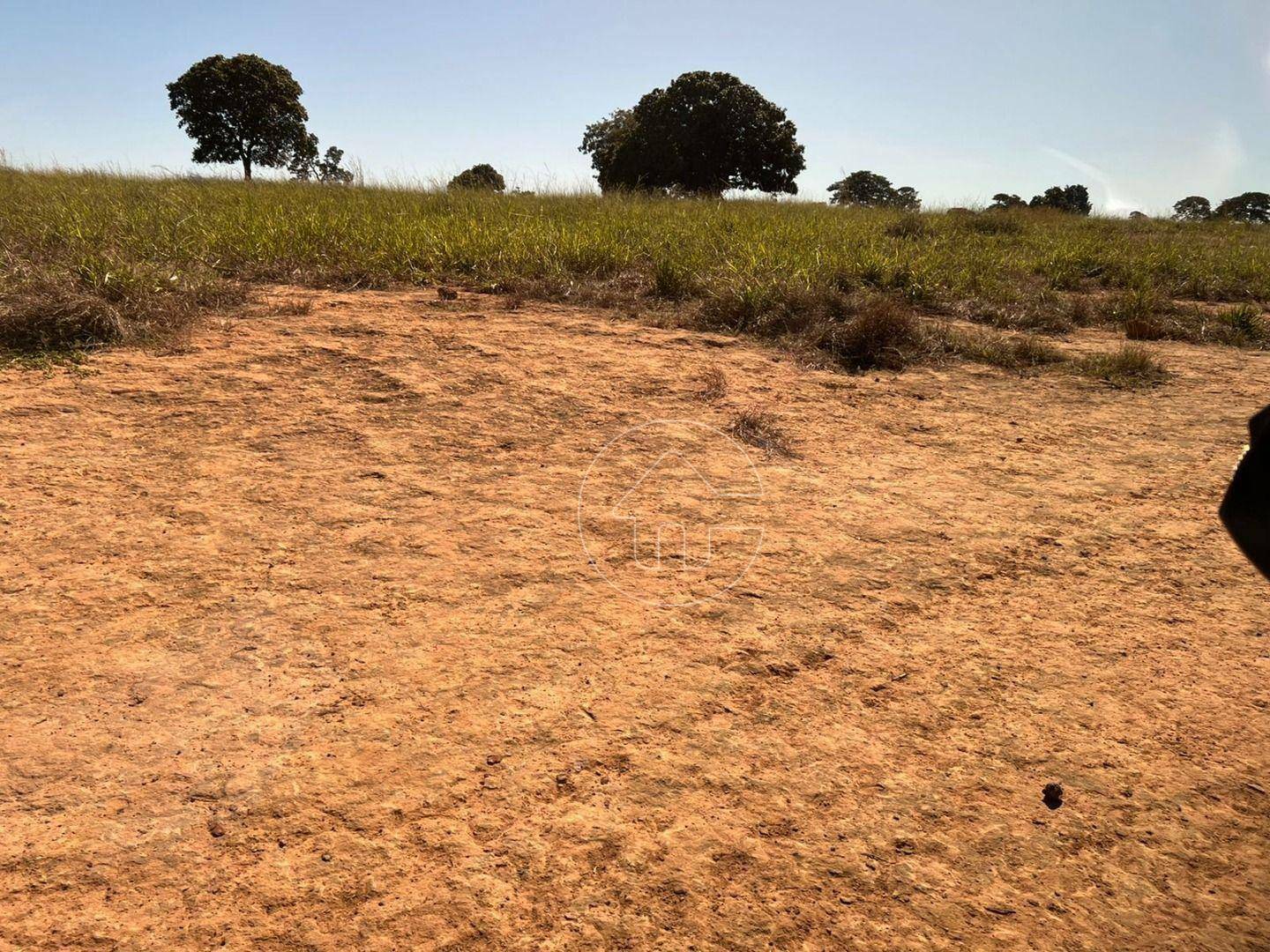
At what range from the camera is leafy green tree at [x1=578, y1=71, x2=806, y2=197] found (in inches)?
875

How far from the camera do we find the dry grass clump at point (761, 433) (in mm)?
3541

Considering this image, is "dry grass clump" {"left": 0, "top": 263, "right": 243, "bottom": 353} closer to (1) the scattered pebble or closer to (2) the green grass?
(2) the green grass

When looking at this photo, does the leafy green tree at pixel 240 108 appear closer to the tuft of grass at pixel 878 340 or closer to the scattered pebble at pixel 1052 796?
the tuft of grass at pixel 878 340

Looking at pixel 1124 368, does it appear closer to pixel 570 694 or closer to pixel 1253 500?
pixel 570 694

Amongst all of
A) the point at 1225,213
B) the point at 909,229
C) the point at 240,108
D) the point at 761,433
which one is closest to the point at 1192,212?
the point at 1225,213

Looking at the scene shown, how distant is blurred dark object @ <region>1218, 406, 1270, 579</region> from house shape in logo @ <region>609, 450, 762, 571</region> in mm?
2043

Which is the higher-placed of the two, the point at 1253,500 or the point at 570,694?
the point at 1253,500

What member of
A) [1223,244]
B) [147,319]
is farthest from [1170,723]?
[1223,244]

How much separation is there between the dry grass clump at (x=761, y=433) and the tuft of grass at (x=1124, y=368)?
7.84 feet

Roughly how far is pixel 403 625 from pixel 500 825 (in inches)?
30.8

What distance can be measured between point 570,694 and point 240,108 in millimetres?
30812

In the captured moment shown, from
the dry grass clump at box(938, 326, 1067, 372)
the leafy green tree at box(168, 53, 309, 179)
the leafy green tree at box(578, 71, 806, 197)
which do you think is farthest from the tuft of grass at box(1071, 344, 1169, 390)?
the leafy green tree at box(168, 53, 309, 179)

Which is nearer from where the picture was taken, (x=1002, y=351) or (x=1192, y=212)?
(x=1002, y=351)

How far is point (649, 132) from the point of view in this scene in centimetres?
2277
